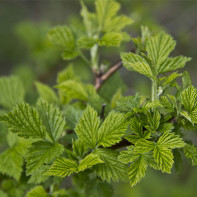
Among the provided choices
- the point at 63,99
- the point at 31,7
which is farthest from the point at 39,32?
the point at 31,7

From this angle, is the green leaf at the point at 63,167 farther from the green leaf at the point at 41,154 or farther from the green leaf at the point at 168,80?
the green leaf at the point at 168,80

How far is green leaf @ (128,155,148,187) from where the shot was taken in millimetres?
748

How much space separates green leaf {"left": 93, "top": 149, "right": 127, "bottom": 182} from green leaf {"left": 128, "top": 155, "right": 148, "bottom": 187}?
0.17ft

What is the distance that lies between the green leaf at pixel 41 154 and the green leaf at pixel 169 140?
289 mm

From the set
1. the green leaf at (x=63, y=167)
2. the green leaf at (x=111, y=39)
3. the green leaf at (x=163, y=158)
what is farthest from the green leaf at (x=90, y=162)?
the green leaf at (x=111, y=39)

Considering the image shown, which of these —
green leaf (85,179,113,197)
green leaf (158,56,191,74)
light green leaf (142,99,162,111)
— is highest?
green leaf (158,56,191,74)

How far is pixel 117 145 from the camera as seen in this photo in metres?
0.89

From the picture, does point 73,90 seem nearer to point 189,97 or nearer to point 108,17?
point 108,17

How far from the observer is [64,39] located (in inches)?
44.9

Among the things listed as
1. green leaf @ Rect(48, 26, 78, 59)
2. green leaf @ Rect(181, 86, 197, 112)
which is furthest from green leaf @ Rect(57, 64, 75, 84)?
green leaf @ Rect(181, 86, 197, 112)

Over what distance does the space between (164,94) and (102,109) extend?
0.69 ft

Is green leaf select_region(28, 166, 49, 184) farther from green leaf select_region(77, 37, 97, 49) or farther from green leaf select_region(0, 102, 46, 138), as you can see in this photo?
green leaf select_region(77, 37, 97, 49)

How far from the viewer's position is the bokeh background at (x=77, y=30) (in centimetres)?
237

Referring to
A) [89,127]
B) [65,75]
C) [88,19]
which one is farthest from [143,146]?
[88,19]
